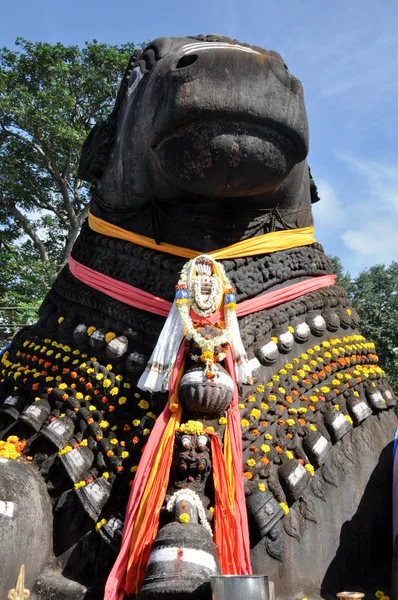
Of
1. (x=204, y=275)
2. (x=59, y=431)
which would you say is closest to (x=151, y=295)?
(x=204, y=275)

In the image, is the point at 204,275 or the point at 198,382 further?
the point at 204,275

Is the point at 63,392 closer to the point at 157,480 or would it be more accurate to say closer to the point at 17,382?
the point at 17,382

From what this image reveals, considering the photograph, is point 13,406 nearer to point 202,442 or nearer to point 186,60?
point 202,442

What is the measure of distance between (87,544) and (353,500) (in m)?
1.45

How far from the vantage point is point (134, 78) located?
166 inches

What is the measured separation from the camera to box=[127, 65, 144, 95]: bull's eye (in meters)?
4.14

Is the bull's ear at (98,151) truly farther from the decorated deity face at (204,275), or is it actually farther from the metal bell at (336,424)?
the metal bell at (336,424)

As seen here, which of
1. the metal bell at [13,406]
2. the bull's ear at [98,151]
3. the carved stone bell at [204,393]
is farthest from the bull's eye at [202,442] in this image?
the bull's ear at [98,151]

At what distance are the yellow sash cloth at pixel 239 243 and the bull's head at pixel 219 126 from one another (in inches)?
9.2

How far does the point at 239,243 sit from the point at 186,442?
131cm

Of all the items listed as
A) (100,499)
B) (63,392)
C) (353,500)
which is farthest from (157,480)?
(353,500)

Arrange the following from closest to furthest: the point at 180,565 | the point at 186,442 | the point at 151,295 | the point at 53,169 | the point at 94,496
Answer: the point at 180,565
the point at 186,442
the point at 94,496
the point at 151,295
the point at 53,169

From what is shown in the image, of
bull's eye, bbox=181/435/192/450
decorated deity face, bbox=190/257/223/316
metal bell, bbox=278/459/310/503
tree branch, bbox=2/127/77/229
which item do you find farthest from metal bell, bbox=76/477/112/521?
tree branch, bbox=2/127/77/229

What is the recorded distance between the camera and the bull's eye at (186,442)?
3133 millimetres
